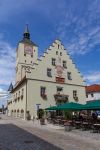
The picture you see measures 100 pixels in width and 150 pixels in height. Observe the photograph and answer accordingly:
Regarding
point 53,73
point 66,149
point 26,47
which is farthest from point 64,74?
point 66,149

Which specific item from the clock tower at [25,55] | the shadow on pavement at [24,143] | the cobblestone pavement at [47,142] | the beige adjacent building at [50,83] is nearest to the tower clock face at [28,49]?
the clock tower at [25,55]

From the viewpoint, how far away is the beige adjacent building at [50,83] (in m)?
37.3

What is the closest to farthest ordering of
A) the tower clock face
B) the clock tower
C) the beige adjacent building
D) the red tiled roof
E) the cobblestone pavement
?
the cobblestone pavement
the beige adjacent building
the clock tower
the tower clock face
the red tiled roof

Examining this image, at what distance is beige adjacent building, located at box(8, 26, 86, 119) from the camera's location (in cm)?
3728

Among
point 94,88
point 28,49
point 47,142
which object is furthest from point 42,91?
point 94,88

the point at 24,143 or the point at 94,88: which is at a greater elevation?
the point at 94,88

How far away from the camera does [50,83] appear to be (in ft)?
131

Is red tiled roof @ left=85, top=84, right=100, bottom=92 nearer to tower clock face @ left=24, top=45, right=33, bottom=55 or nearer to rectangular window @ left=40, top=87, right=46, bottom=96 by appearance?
tower clock face @ left=24, top=45, right=33, bottom=55

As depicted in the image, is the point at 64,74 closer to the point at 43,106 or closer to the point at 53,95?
the point at 53,95

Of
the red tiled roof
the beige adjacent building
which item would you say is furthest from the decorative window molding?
the red tiled roof

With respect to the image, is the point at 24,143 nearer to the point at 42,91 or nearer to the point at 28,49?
the point at 42,91

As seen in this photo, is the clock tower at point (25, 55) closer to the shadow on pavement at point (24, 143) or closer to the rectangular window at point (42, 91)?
the rectangular window at point (42, 91)

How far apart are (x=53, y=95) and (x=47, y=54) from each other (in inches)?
301

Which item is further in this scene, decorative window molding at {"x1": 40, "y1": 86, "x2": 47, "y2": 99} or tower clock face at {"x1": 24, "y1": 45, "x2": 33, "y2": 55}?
tower clock face at {"x1": 24, "y1": 45, "x2": 33, "y2": 55}
